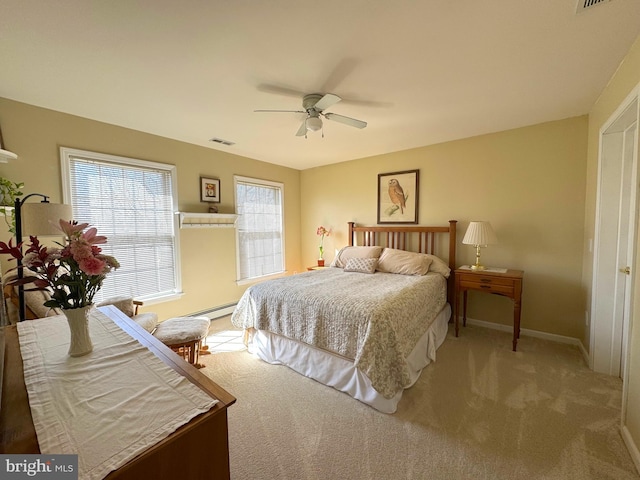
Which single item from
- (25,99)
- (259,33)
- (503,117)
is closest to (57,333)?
(259,33)

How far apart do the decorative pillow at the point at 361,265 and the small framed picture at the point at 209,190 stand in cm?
208

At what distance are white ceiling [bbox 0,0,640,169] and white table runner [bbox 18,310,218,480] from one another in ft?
5.51

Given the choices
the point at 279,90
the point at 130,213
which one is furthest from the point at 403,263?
the point at 130,213

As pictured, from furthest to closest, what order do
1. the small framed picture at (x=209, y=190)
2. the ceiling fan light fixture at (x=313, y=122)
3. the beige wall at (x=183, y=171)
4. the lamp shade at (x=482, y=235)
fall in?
1. the small framed picture at (x=209, y=190)
2. the lamp shade at (x=482, y=235)
3. the beige wall at (x=183, y=171)
4. the ceiling fan light fixture at (x=313, y=122)

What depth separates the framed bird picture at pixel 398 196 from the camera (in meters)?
3.71

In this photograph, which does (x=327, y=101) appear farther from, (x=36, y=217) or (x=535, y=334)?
(x=535, y=334)

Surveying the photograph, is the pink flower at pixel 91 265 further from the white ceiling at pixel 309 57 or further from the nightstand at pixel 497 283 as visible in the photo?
the nightstand at pixel 497 283

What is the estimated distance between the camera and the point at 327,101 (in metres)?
1.94

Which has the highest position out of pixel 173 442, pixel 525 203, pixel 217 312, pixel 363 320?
pixel 525 203

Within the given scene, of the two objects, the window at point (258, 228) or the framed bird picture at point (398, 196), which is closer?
the framed bird picture at point (398, 196)

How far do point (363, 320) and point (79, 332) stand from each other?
1.58 metres

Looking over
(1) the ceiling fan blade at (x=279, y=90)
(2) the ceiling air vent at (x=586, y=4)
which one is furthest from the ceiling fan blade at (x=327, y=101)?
(2) the ceiling air vent at (x=586, y=4)

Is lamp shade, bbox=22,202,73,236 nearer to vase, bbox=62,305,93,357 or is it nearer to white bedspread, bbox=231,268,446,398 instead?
vase, bbox=62,305,93,357

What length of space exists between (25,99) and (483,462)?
429 centimetres
